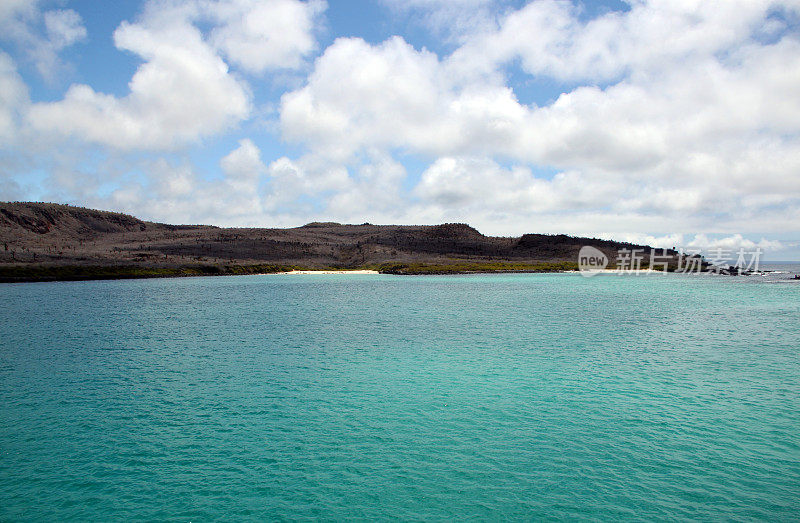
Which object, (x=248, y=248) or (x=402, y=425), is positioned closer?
(x=402, y=425)

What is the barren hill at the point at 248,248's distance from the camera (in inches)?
4887

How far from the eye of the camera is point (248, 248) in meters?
160

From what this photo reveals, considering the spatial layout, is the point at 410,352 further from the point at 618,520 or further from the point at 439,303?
the point at 439,303

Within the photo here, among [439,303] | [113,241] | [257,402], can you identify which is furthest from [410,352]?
[113,241]

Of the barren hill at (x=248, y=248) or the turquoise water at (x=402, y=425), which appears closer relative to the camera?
the turquoise water at (x=402, y=425)

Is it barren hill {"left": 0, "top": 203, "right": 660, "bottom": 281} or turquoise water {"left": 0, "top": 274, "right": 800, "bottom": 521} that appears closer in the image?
turquoise water {"left": 0, "top": 274, "right": 800, "bottom": 521}

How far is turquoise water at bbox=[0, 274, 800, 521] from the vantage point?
37.3 ft

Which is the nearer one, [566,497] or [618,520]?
[618,520]

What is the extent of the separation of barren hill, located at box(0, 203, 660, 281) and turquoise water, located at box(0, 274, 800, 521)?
3711 inches

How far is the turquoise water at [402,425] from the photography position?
37.3 ft

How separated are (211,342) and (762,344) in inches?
1318

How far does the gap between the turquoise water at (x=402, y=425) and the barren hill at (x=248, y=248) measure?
94263 mm

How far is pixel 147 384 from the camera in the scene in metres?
20.7

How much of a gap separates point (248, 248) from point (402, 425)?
503 feet
